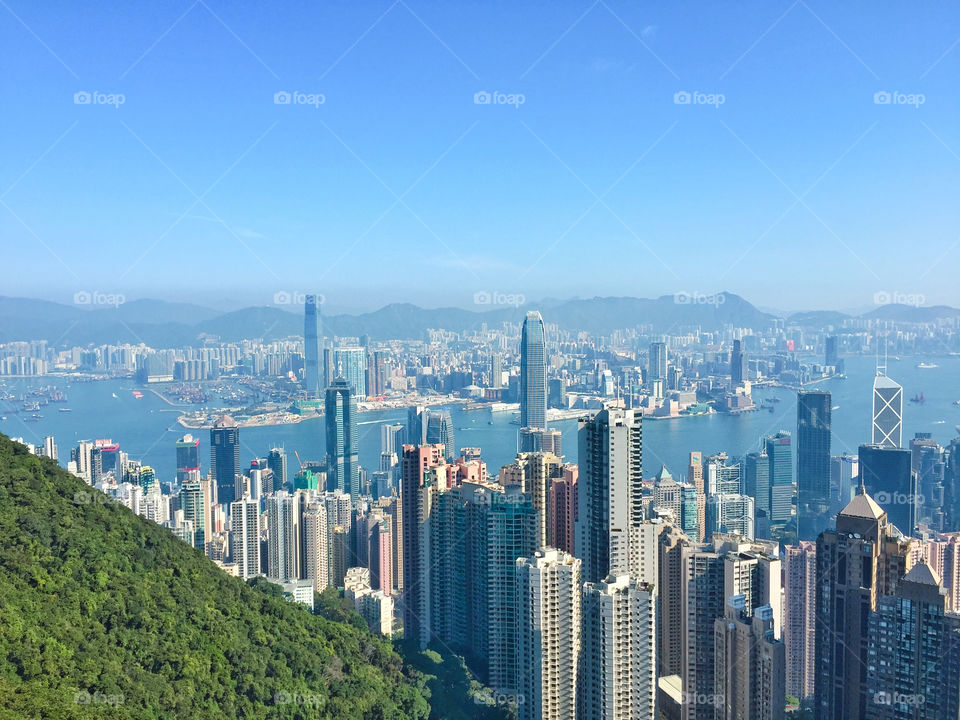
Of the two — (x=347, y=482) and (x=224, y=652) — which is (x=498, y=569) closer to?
(x=224, y=652)

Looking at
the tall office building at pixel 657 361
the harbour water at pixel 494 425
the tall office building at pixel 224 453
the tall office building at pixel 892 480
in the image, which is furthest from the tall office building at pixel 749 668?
the tall office building at pixel 657 361

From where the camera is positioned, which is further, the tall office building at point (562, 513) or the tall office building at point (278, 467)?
the tall office building at point (278, 467)

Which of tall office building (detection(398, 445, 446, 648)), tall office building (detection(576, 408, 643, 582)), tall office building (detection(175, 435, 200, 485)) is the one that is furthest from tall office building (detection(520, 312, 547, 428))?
tall office building (detection(576, 408, 643, 582))

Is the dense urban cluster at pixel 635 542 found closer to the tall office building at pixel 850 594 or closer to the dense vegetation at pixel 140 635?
the tall office building at pixel 850 594

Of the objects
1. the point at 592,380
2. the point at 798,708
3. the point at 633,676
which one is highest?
the point at 592,380

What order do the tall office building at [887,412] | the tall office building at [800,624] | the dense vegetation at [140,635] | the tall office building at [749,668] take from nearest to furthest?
the dense vegetation at [140,635] → the tall office building at [749,668] → the tall office building at [800,624] → the tall office building at [887,412]

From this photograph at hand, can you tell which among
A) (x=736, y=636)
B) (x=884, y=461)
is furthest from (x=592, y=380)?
(x=736, y=636)

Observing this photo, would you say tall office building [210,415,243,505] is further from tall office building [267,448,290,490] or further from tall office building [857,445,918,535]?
tall office building [857,445,918,535]
